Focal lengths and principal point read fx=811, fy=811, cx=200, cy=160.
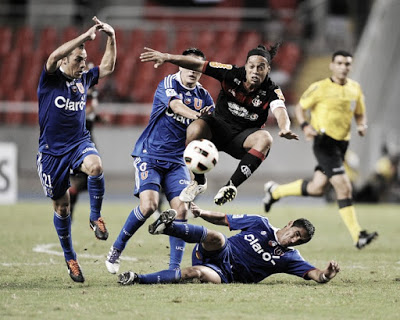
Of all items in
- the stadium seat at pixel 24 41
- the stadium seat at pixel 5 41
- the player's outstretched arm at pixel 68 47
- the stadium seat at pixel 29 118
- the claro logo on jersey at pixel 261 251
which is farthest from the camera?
the stadium seat at pixel 5 41

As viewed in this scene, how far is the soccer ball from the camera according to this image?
7789mm

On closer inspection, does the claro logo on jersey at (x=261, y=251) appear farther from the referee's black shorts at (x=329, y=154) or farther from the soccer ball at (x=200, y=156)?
the referee's black shorts at (x=329, y=154)

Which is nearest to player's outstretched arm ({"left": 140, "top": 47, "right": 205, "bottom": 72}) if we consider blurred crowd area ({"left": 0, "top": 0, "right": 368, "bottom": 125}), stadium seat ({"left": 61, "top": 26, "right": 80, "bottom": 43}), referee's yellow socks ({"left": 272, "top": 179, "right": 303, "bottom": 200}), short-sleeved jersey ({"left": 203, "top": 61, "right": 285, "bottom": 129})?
short-sleeved jersey ({"left": 203, "top": 61, "right": 285, "bottom": 129})

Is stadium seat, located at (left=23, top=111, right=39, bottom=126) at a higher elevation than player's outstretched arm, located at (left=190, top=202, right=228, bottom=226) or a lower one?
lower

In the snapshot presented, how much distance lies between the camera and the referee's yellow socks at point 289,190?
12719mm

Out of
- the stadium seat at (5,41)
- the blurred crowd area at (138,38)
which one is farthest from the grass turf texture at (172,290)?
the stadium seat at (5,41)

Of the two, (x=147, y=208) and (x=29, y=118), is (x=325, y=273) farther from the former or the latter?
(x=29, y=118)

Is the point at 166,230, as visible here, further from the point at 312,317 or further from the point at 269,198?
the point at 269,198

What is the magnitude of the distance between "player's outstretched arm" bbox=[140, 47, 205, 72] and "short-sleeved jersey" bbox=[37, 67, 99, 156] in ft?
2.91

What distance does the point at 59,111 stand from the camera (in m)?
8.19

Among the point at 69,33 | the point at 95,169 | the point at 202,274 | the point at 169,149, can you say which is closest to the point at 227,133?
the point at 169,149

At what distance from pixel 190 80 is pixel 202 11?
20.4m

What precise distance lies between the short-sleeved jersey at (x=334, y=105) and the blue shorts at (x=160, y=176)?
385 centimetres

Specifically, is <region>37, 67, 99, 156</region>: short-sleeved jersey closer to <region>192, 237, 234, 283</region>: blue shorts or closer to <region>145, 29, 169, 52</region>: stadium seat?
<region>192, 237, 234, 283</region>: blue shorts
